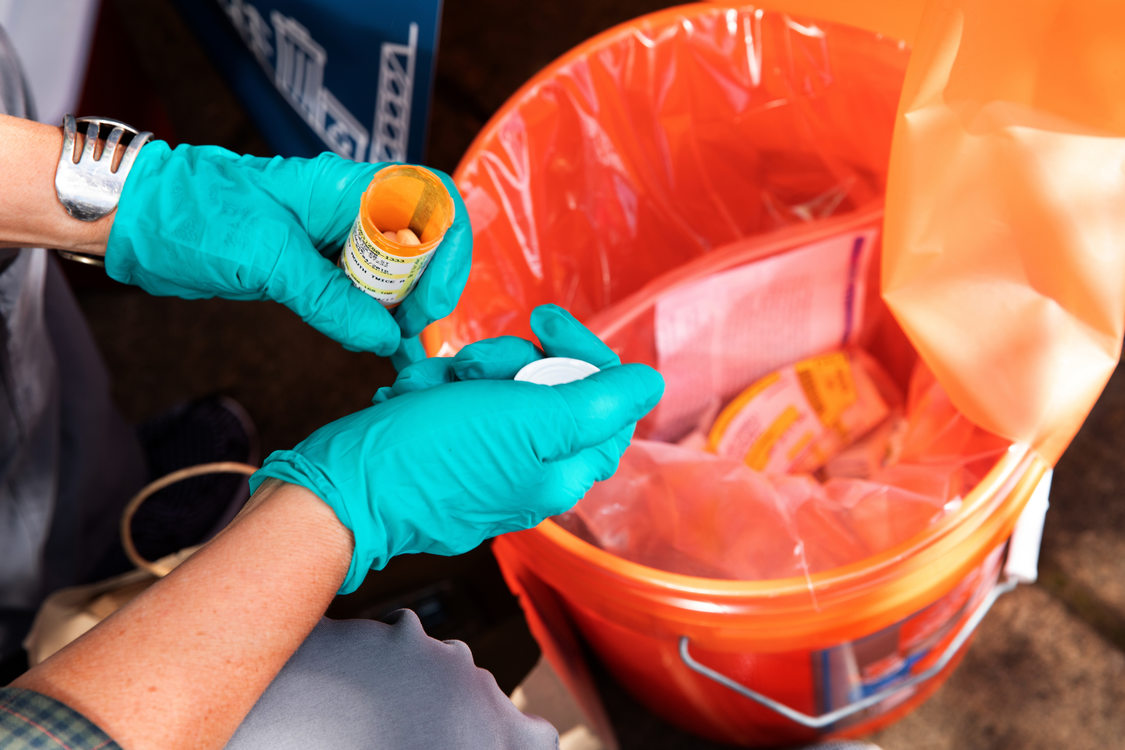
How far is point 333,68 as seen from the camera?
1088 millimetres

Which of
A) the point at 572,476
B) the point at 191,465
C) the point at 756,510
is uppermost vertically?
the point at 572,476

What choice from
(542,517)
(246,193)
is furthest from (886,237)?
(246,193)

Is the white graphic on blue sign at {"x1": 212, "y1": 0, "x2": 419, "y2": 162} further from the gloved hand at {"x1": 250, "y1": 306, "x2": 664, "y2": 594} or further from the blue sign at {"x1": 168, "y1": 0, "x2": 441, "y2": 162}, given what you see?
the gloved hand at {"x1": 250, "y1": 306, "x2": 664, "y2": 594}

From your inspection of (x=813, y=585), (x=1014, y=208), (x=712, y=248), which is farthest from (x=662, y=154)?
(x=813, y=585)

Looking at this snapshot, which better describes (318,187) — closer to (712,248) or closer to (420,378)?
(420,378)

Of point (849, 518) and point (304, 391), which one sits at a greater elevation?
point (849, 518)

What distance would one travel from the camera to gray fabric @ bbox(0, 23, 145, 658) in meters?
0.82

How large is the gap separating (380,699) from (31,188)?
0.43 metres

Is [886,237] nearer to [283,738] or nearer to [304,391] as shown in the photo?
[283,738]

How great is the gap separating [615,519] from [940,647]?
338mm

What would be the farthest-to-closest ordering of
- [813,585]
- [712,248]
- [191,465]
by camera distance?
[191,465]
[712,248]
[813,585]

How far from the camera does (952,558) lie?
65 cm

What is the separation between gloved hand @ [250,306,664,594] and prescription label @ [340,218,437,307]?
0.08 meters

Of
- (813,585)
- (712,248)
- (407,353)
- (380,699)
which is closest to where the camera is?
(380,699)
